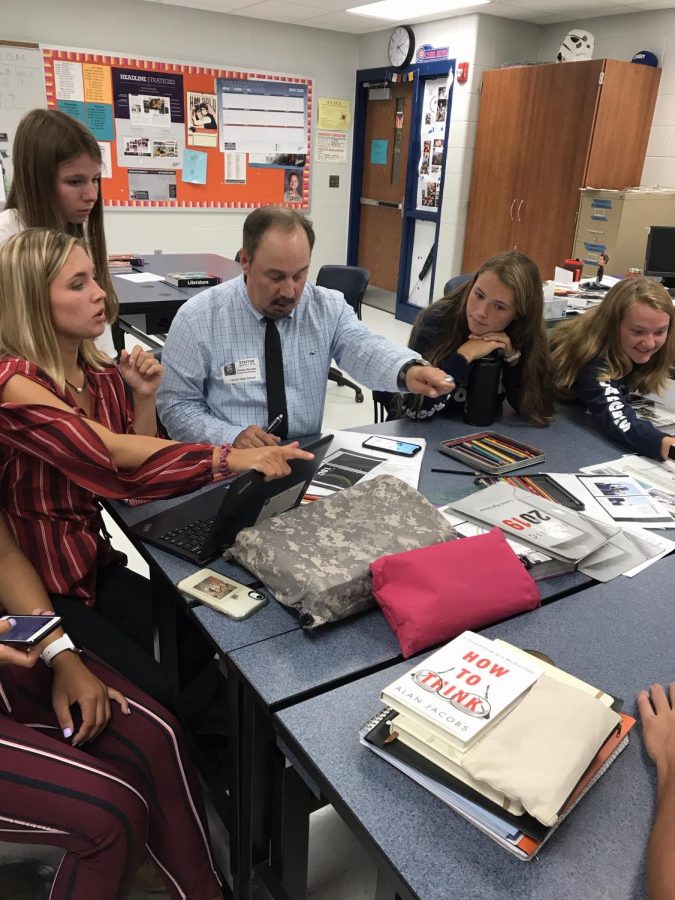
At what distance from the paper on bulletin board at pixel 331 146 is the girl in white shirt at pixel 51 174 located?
15.2 ft

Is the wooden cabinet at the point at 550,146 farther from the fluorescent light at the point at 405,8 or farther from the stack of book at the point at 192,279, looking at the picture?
the stack of book at the point at 192,279

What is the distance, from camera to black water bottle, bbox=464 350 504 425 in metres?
2.12

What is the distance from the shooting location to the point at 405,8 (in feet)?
17.3

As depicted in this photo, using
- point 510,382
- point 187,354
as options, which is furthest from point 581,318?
point 187,354

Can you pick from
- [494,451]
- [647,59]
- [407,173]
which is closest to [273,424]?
[494,451]

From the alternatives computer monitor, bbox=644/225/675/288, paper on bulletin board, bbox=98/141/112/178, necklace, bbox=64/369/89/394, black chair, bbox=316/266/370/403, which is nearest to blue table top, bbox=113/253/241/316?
black chair, bbox=316/266/370/403

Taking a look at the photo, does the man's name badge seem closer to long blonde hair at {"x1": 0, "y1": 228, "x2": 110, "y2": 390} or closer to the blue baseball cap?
long blonde hair at {"x1": 0, "y1": 228, "x2": 110, "y2": 390}

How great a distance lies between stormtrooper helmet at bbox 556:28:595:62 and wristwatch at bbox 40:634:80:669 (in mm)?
5300

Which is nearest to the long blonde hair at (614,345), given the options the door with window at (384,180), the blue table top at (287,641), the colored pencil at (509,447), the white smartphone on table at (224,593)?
the colored pencil at (509,447)

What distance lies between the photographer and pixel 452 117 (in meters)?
5.66

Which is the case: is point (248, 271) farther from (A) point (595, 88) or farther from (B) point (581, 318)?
(A) point (595, 88)

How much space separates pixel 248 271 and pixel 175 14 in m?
4.77

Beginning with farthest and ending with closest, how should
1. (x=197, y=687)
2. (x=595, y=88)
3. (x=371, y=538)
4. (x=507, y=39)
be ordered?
(x=507, y=39) < (x=595, y=88) < (x=197, y=687) < (x=371, y=538)

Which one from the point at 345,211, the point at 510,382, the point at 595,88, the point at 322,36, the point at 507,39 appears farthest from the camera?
the point at 345,211
